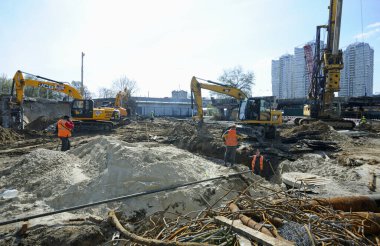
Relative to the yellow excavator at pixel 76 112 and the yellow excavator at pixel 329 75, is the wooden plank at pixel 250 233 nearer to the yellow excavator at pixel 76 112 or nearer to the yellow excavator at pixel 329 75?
the yellow excavator at pixel 329 75

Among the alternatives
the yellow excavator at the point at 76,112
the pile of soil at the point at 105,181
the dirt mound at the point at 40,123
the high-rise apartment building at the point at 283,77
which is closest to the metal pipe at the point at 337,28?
the pile of soil at the point at 105,181

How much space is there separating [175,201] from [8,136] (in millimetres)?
13350

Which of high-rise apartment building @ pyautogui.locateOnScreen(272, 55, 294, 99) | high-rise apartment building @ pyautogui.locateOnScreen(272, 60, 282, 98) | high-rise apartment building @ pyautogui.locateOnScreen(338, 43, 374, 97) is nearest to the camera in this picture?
high-rise apartment building @ pyautogui.locateOnScreen(338, 43, 374, 97)

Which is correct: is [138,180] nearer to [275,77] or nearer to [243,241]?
[243,241]

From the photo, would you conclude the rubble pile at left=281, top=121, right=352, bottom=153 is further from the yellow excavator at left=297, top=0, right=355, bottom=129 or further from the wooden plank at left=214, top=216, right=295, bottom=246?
the wooden plank at left=214, top=216, right=295, bottom=246

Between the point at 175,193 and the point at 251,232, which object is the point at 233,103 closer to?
the point at 175,193

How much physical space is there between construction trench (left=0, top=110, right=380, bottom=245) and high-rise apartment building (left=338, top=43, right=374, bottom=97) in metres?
46.4

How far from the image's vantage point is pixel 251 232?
283 cm

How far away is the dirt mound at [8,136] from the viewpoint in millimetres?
14363

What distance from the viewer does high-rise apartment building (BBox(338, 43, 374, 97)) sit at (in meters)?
49.6

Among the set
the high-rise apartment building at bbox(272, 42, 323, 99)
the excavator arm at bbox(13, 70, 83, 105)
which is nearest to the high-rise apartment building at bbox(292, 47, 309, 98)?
the high-rise apartment building at bbox(272, 42, 323, 99)

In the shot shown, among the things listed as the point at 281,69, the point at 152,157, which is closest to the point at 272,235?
the point at 152,157

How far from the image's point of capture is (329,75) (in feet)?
54.0

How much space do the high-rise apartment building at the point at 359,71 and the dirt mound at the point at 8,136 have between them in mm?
51565
